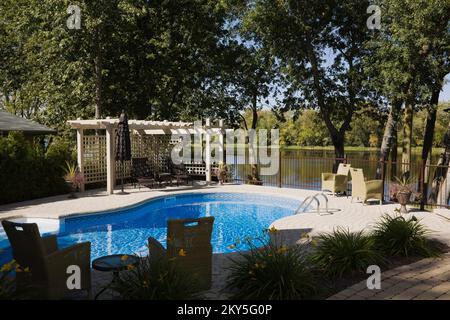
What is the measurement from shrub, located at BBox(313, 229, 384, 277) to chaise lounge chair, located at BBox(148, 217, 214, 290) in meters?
1.56

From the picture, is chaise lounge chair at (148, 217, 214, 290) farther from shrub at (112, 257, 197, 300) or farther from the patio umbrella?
the patio umbrella

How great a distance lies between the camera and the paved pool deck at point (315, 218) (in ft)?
15.5

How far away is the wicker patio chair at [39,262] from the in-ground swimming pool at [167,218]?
10.4 ft

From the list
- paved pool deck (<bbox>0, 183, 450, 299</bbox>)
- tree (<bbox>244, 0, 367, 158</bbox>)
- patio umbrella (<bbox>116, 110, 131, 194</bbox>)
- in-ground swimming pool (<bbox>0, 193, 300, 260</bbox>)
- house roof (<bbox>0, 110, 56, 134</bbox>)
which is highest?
tree (<bbox>244, 0, 367, 158</bbox>)

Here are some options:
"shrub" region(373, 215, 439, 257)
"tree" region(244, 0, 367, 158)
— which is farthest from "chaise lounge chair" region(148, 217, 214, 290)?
"tree" region(244, 0, 367, 158)

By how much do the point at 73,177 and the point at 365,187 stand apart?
9.09 metres

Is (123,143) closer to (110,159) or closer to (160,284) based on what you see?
(110,159)

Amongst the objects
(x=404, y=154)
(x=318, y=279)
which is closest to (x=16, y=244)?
(x=318, y=279)

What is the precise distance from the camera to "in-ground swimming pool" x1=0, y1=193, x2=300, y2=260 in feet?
28.2

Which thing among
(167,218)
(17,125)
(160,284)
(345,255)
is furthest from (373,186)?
(17,125)

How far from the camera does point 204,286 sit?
15.6 ft

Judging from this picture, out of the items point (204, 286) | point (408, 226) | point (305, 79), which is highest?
point (305, 79)
